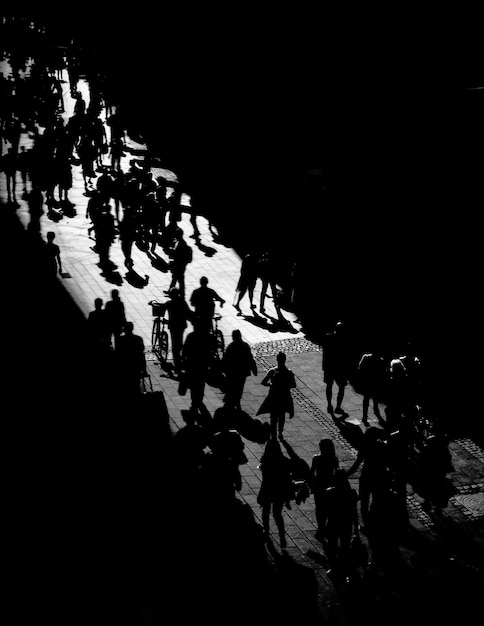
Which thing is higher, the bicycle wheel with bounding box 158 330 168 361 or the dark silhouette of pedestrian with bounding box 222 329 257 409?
the dark silhouette of pedestrian with bounding box 222 329 257 409

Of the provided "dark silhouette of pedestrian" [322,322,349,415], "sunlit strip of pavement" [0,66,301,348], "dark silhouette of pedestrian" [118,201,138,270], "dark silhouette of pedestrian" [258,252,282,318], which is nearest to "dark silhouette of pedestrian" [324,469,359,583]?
"dark silhouette of pedestrian" [322,322,349,415]

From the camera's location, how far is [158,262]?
2016 cm

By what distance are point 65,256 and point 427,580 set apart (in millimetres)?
12959

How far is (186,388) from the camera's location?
44.4ft

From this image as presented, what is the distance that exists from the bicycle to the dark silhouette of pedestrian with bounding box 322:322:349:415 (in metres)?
3.23

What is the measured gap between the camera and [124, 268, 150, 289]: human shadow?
18.5 meters

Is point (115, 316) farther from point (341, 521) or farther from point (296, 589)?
point (296, 589)

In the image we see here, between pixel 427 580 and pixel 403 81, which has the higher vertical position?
pixel 403 81

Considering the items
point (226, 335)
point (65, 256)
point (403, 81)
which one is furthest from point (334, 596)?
point (403, 81)

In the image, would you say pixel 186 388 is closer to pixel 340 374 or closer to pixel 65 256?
pixel 340 374

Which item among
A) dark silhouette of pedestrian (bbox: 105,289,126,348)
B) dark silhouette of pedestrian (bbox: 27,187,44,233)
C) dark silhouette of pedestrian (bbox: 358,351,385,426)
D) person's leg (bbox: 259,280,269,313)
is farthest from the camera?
dark silhouette of pedestrian (bbox: 27,187,44,233)

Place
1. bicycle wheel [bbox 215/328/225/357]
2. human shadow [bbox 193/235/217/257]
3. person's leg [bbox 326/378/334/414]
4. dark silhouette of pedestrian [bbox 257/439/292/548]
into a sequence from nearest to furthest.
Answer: dark silhouette of pedestrian [bbox 257/439/292/548]
person's leg [bbox 326/378/334/414]
bicycle wheel [bbox 215/328/225/357]
human shadow [bbox 193/235/217/257]

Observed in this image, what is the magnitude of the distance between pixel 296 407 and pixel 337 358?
3.95 feet

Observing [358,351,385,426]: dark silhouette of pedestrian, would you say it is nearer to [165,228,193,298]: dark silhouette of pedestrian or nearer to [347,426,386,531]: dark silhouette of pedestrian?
[347,426,386,531]: dark silhouette of pedestrian
